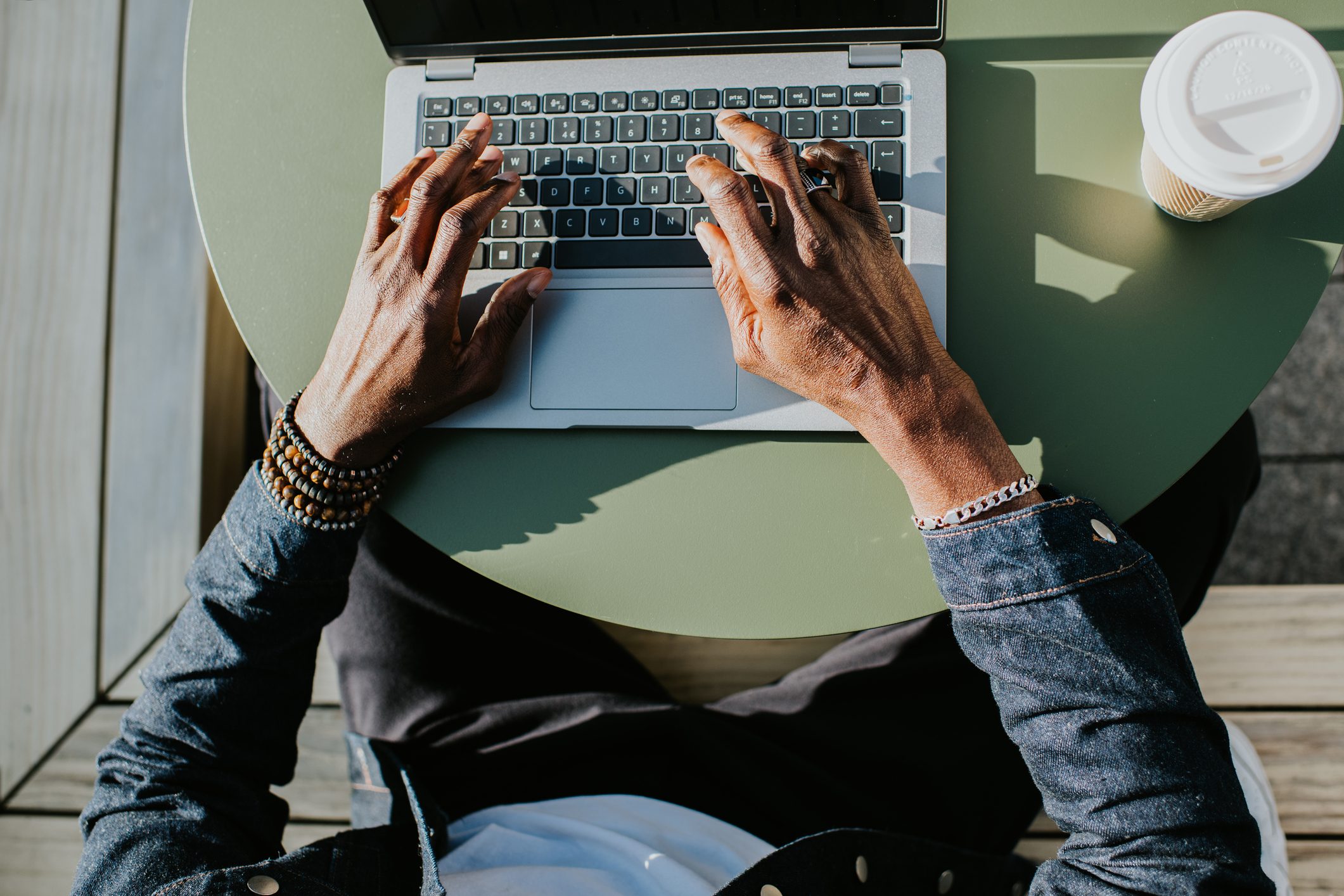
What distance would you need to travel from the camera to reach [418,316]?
2.32ft

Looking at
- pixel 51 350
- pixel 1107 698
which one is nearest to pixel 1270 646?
pixel 1107 698

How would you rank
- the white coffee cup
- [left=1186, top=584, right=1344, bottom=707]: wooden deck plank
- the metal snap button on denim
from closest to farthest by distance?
1. the white coffee cup
2. the metal snap button on denim
3. [left=1186, top=584, right=1344, bottom=707]: wooden deck plank

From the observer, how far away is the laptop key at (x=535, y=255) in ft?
2.47

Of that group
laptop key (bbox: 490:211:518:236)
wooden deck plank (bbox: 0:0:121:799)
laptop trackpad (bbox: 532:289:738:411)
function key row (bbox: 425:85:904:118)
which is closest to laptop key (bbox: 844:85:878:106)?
function key row (bbox: 425:85:904:118)

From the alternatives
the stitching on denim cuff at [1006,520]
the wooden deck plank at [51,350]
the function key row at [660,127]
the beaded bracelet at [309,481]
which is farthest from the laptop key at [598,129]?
the wooden deck plank at [51,350]

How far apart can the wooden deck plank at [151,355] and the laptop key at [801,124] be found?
0.85 metres

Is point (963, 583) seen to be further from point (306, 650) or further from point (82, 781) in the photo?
point (82, 781)

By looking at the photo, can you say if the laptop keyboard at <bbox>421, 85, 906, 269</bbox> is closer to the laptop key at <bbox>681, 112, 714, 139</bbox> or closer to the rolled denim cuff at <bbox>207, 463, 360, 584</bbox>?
the laptop key at <bbox>681, 112, 714, 139</bbox>

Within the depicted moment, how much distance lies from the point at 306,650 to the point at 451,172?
457 mm

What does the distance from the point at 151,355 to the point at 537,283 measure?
2.42 ft

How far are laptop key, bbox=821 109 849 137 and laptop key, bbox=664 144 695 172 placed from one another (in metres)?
0.11

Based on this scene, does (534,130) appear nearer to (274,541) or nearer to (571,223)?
(571,223)

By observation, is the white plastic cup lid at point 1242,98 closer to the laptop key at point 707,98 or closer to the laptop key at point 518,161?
the laptop key at point 707,98

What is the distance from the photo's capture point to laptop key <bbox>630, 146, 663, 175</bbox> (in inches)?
29.6
